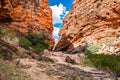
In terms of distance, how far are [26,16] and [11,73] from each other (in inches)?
508

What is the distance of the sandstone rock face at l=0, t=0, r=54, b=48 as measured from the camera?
1741cm

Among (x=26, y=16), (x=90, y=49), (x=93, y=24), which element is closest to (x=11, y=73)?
(x=26, y=16)

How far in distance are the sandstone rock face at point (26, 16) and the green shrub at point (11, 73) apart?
1039cm

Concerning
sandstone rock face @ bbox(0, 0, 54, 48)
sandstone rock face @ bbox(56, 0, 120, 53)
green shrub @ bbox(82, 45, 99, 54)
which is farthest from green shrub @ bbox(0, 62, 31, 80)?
sandstone rock face @ bbox(56, 0, 120, 53)

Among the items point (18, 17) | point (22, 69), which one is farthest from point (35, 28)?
point (22, 69)

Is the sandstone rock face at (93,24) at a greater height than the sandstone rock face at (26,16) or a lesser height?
lesser

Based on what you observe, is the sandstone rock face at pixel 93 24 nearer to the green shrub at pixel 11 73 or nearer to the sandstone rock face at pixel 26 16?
the sandstone rock face at pixel 26 16

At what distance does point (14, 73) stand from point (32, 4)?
13635mm

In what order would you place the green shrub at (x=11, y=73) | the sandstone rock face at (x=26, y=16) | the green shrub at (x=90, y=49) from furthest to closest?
1. the green shrub at (x=90, y=49)
2. the sandstone rock face at (x=26, y=16)
3. the green shrub at (x=11, y=73)

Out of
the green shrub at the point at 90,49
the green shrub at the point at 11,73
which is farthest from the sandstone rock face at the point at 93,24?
the green shrub at the point at 11,73

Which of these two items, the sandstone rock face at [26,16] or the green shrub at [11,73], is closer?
the green shrub at [11,73]

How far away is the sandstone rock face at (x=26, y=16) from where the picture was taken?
1741cm

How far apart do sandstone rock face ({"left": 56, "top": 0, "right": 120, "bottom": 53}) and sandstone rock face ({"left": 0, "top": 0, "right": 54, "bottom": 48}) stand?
465 centimetres

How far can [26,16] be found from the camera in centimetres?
1869
